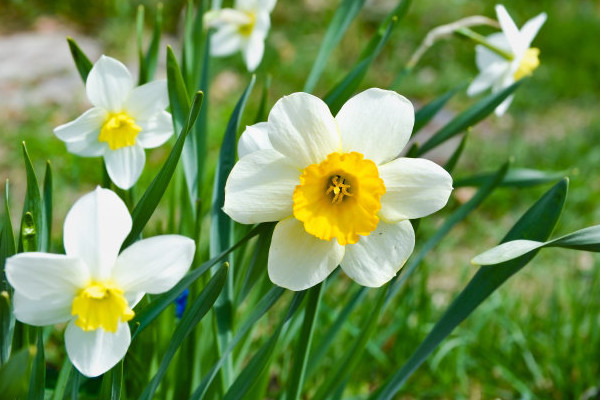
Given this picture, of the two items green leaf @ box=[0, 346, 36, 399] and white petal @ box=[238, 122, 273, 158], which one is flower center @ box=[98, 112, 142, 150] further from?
green leaf @ box=[0, 346, 36, 399]

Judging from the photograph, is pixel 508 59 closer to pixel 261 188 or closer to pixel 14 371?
pixel 261 188

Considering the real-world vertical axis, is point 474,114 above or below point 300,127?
below

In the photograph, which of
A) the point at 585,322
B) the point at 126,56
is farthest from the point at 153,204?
the point at 126,56

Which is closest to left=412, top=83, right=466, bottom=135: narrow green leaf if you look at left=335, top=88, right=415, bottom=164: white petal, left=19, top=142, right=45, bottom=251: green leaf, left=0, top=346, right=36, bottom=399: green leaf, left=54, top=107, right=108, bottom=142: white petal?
left=335, top=88, right=415, bottom=164: white petal

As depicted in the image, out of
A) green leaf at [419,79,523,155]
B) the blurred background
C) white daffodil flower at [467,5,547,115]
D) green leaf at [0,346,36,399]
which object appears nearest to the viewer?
green leaf at [0,346,36,399]

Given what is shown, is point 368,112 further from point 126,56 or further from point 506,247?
point 126,56

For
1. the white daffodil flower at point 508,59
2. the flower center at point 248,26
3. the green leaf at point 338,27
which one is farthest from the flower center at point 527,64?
the flower center at point 248,26

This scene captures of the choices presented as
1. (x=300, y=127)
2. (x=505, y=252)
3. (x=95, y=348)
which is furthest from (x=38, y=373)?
(x=505, y=252)

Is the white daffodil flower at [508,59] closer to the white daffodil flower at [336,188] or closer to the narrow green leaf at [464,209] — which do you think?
the narrow green leaf at [464,209]
